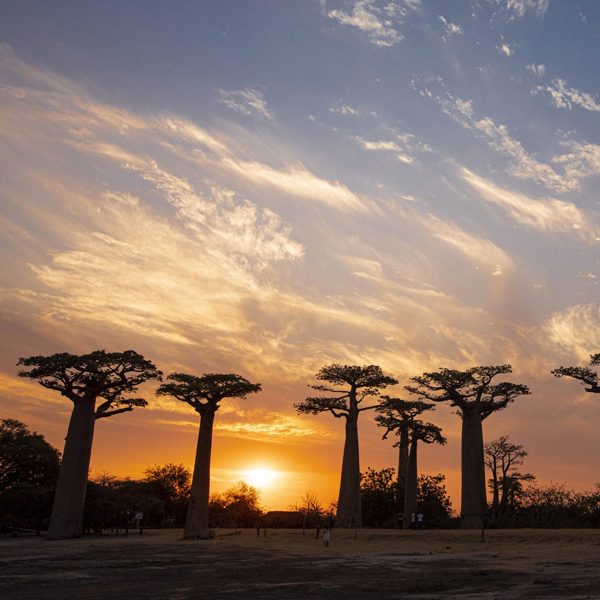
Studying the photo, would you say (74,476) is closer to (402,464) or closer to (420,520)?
(420,520)

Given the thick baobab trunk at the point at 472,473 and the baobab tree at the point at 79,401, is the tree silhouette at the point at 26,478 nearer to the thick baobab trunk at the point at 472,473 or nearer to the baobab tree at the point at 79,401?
the baobab tree at the point at 79,401

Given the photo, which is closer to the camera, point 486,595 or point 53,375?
point 486,595

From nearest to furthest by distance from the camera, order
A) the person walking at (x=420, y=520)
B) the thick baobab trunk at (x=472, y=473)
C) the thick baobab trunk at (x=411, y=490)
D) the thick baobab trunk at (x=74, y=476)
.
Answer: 1. the thick baobab trunk at (x=74, y=476)
2. the thick baobab trunk at (x=472, y=473)
3. the person walking at (x=420, y=520)
4. the thick baobab trunk at (x=411, y=490)

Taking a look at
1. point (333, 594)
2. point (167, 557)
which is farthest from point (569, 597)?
point (167, 557)

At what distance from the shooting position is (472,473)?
49062 mm

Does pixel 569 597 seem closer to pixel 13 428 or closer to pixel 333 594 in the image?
pixel 333 594

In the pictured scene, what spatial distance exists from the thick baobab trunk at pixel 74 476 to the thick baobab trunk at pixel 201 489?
8.43 m

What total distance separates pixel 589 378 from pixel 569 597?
1141 inches

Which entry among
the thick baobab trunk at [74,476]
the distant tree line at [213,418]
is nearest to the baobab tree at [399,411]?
the distant tree line at [213,418]

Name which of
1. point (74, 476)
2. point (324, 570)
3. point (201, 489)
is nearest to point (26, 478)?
point (74, 476)

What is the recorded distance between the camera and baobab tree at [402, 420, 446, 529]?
174ft

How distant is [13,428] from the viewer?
58.4 m

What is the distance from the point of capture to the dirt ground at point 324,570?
51.7 feet

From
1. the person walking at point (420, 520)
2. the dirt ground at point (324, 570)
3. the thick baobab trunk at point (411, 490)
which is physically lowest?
the dirt ground at point (324, 570)
